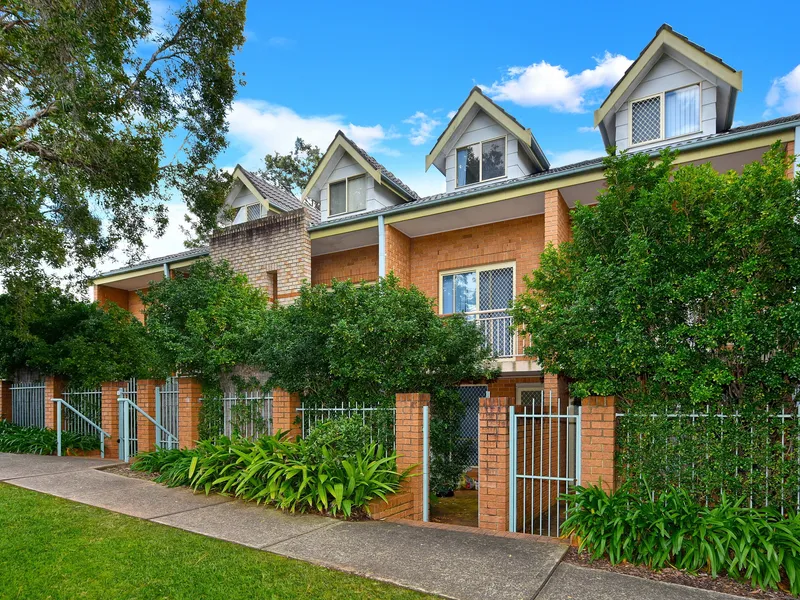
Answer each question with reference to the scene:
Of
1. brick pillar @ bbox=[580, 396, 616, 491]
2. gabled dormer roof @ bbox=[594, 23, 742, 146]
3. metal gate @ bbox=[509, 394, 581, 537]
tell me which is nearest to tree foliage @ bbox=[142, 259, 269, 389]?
metal gate @ bbox=[509, 394, 581, 537]

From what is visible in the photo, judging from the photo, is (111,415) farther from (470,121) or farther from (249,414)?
(470,121)

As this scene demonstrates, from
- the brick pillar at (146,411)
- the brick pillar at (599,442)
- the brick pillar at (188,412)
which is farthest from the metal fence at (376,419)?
the brick pillar at (146,411)

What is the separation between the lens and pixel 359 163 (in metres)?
14.8

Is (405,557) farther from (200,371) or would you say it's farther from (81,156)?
(81,156)

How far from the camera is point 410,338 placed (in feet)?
27.7

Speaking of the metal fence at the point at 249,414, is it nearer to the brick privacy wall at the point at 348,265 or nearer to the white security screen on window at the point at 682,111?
the brick privacy wall at the point at 348,265

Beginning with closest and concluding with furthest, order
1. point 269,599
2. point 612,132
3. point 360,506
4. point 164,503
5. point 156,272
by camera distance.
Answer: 1. point 269,599
2. point 360,506
3. point 164,503
4. point 612,132
5. point 156,272

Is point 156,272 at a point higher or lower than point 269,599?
higher

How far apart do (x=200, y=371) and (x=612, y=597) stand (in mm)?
8527

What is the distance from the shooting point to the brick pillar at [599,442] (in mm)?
5996

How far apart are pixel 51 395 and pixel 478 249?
10539 millimetres

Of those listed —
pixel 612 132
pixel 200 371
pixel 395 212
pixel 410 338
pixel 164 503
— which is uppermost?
pixel 612 132

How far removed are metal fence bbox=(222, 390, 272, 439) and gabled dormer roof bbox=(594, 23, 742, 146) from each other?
29.5ft

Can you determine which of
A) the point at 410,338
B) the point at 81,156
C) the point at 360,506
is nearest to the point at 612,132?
the point at 410,338
